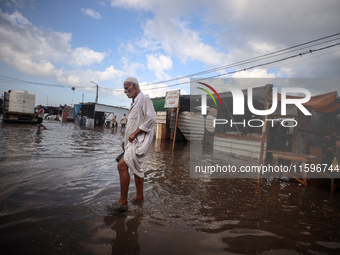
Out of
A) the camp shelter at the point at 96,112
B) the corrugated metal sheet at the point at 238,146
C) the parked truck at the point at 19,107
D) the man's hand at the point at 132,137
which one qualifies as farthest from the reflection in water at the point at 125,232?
the camp shelter at the point at 96,112

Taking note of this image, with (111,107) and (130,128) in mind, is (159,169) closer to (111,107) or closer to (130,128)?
(130,128)

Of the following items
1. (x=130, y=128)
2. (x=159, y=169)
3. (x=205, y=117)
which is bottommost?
(x=159, y=169)

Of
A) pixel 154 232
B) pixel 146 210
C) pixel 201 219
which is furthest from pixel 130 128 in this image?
pixel 201 219

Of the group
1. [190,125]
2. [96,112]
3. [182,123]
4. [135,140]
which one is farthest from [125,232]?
[96,112]

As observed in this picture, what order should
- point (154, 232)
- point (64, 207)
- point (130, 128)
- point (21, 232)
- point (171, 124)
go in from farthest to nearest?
point (171, 124), point (130, 128), point (64, 207), point (154, 232), point (21, 232)

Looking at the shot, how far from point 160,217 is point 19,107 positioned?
829 inches

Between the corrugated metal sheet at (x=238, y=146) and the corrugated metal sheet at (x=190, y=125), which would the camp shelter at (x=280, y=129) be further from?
the corrugated metal sheet at (x=190, y=125)

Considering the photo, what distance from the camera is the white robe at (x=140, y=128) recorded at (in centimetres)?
271

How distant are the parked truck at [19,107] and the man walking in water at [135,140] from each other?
19.2 m

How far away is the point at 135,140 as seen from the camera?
278 centimetres

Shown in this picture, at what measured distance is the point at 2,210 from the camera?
94.7 inches

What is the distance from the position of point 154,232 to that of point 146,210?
0.59 m

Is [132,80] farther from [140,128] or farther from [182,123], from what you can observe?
[182,123]

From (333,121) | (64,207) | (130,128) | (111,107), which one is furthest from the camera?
(111,107)
